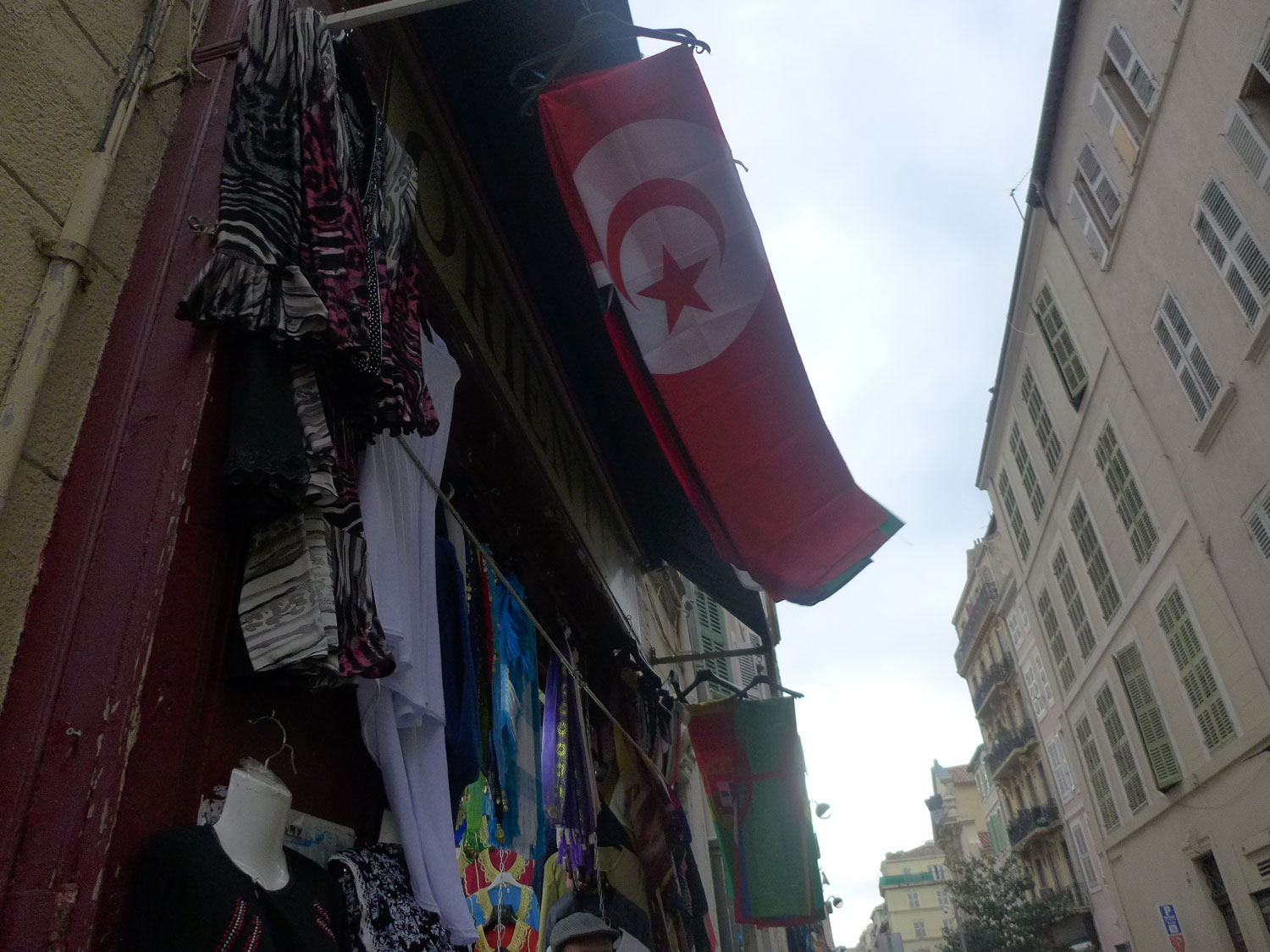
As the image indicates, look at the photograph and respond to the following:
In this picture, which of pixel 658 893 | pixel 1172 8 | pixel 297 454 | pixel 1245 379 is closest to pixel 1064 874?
pixel 1245 379

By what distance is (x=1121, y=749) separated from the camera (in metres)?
17.4

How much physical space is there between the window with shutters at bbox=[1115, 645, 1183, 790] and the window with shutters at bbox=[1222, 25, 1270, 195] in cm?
900

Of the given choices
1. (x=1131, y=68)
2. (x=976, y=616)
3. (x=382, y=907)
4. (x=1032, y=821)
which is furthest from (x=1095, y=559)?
(x=976, y=616)

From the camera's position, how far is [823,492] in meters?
4.23

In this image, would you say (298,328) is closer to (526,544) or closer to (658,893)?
(526,544)

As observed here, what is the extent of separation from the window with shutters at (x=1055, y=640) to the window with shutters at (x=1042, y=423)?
12.2 feet

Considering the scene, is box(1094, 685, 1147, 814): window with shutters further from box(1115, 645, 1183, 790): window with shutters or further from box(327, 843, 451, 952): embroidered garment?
box(327, 843, 451, 952): embroidered garment

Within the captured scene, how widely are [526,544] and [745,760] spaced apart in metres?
3.20

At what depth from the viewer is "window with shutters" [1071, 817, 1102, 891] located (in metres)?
23.0

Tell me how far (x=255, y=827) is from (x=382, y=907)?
44 cm

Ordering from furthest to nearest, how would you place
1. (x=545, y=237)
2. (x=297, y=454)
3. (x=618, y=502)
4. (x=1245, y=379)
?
(x=1245, y=379), (x=618, y=502), (x=545, y=237), (x=297, y=454)

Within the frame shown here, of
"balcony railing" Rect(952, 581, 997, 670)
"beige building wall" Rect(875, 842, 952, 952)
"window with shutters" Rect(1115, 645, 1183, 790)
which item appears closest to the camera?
"window with shutters" Rect(1115, 645, 1183, 790)

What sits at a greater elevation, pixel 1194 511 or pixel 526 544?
pixel 1194 511

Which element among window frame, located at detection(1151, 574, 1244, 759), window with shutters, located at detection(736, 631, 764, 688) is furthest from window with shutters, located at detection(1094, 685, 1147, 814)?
window with shutters, located at detection(736, 631, 764, 688)
